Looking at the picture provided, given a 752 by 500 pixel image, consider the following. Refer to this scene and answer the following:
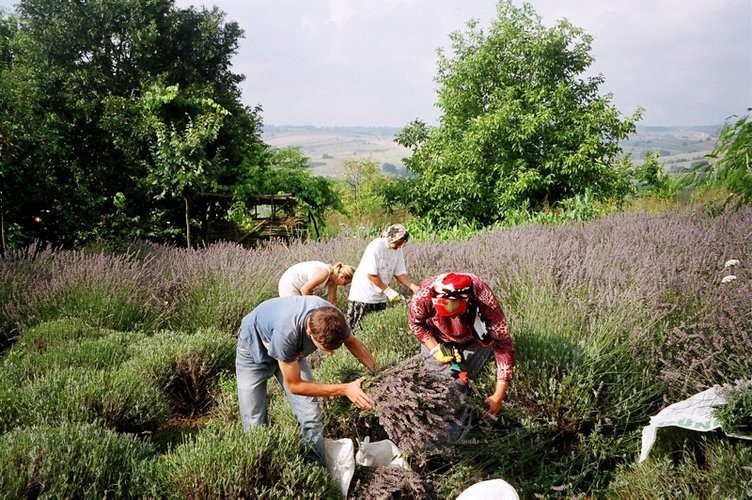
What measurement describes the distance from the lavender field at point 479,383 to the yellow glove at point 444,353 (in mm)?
339

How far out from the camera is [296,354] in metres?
2.74

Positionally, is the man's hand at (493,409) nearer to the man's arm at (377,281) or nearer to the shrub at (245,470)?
the shrub at (245,470)

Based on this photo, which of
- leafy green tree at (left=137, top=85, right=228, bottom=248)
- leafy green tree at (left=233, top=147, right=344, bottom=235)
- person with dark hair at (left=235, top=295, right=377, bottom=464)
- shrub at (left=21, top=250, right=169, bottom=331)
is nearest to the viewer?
person with dark hair at (left=235, top=295, right=377, bottom=464)

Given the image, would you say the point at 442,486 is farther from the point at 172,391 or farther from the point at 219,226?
the point at 219,226

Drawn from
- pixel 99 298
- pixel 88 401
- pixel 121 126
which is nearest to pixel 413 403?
pixel 88 401

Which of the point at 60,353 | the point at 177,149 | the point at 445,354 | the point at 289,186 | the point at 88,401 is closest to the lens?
the point at 445,354

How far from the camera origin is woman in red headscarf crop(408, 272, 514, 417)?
2.84 meters

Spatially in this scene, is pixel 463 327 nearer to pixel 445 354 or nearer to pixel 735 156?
pixel 445 354

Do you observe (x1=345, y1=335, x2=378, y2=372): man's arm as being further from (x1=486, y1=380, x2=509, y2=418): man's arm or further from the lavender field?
(x1=486, y1=380, x2=509, y2=418): man's arm

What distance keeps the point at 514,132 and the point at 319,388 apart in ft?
39.0

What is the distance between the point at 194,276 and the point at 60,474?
3182 millimetres

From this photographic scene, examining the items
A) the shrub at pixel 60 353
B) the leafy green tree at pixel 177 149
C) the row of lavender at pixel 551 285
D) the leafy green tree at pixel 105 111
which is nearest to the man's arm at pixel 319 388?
the row of lavender at pixel 551 285

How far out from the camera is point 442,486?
2822mm

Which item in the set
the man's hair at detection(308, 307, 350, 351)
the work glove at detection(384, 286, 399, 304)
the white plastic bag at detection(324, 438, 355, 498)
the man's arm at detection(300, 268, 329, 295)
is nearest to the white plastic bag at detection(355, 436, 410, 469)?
the white plastic bag at detection(324, 438, 355, 498)
